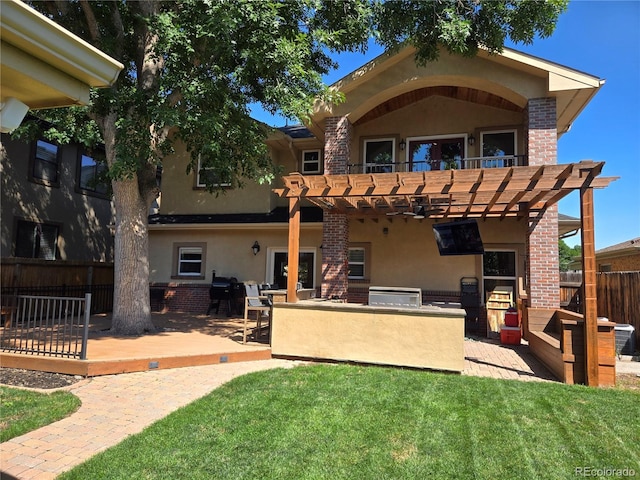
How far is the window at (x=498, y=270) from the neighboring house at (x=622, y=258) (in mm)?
8601

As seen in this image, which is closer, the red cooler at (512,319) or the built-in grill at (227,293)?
the red cooler at (512,319)

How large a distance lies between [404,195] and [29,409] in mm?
6498

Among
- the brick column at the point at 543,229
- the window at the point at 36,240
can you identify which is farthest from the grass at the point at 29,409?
the window at the point at 36,240

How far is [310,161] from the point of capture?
Answer: 1356 centimetres

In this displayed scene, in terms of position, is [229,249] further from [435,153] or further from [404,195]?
[404,195]

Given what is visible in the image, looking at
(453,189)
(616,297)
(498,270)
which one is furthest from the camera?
(498,270)

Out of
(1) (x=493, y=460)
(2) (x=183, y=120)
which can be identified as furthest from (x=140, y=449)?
(2) (x=183, y=120)

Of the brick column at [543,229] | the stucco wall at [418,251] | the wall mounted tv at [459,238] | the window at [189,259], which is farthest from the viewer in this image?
the window at [189,259]

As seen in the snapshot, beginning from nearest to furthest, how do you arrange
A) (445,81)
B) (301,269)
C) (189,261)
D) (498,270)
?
(445,81)
(498,270)
(301,269)
(189,261)

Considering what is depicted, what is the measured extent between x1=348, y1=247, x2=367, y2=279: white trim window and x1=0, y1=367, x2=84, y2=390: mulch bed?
7.55 meters

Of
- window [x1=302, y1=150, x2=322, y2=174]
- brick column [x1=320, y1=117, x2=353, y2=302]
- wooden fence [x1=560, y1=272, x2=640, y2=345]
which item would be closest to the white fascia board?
brick column [x1=320, y1=117, x2=353, y2=302]

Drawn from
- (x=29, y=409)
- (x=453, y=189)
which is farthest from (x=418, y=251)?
(x=29, y=409)

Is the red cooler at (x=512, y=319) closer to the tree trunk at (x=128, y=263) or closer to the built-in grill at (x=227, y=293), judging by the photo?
the built-in grill at (x=227, y=293)

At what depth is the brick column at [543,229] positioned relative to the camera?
890 centimetres
